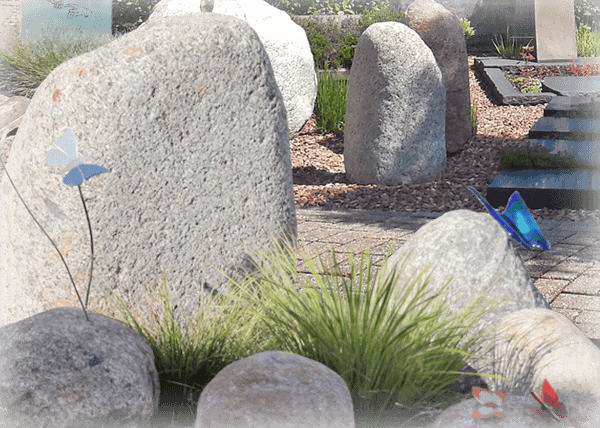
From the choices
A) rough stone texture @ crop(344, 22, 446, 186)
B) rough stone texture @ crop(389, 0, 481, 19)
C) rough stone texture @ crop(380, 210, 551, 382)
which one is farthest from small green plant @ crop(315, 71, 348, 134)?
rough stone texture @ crop(389, 0, 481, 19)

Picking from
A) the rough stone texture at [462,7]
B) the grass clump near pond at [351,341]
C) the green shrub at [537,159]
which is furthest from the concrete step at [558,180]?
the rough stone texture at [462,7]

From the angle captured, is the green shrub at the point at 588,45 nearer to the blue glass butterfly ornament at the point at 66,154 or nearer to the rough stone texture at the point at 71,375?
the blue glass butterfly ornament at the point at 66,154

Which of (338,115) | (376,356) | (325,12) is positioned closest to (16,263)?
(376,356)

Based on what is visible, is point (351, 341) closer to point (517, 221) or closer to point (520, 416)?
point (520, 416)

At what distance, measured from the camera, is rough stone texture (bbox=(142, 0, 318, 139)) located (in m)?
8.87

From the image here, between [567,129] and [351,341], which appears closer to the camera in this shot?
[351,341]

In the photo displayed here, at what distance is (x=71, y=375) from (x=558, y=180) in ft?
17.8

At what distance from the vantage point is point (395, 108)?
670 centimetres

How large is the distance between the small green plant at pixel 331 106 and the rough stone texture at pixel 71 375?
7.61 metres

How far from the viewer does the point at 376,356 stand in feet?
6.93

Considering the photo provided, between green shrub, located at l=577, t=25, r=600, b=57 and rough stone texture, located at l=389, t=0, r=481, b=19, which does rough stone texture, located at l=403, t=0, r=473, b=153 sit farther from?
rough stone texture, located at l=389, t=0, r=481, b=19

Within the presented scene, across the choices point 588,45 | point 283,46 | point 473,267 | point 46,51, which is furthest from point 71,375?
point 588,45

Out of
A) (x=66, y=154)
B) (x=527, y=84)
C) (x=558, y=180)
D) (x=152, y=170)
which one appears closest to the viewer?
(x=66, y=154)

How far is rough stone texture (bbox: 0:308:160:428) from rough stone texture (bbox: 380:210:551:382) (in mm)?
1099
